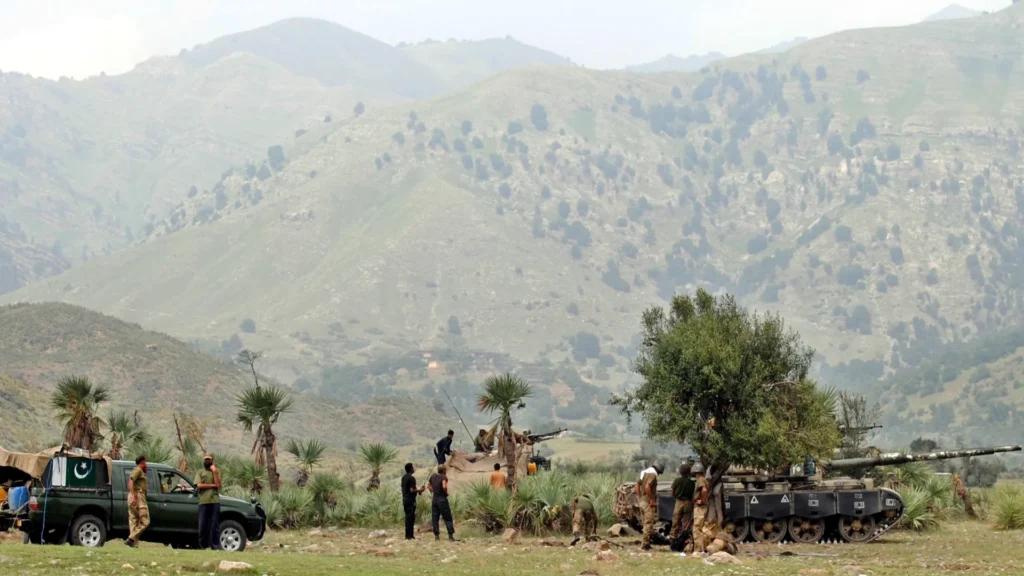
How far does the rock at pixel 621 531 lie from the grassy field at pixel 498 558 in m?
2.07

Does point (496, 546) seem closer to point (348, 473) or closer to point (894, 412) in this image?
point (348, 473)

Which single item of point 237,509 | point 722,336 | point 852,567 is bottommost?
point 852,567

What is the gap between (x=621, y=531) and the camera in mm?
33719

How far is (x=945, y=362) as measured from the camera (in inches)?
7377

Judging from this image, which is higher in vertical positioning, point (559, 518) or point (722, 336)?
point (722, 336)

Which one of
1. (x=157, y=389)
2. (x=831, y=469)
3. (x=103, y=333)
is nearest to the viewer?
(x=831, y=469)

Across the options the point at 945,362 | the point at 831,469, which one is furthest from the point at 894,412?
the point at 831,469

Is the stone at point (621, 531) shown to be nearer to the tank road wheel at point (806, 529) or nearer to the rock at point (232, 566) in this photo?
the tank road wheel at point (806, 529)

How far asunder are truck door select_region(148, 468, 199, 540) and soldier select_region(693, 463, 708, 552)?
937 cm

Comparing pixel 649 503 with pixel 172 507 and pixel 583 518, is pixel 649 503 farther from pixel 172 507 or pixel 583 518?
pixel 172 507

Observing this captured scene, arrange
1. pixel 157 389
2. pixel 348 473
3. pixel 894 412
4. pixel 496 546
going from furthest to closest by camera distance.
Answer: pixel 894 412 → pixel 157 389 → pixel 348 473 → pixel 496 546

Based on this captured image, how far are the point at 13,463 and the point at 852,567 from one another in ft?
49.9

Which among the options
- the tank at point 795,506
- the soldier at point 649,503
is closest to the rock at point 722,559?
the soldier at point 649,503

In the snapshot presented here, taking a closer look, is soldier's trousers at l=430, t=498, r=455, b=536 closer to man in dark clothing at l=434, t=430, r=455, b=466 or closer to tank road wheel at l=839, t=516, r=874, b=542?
man in dark clothing at l=434, t=430, r=455, b=466
